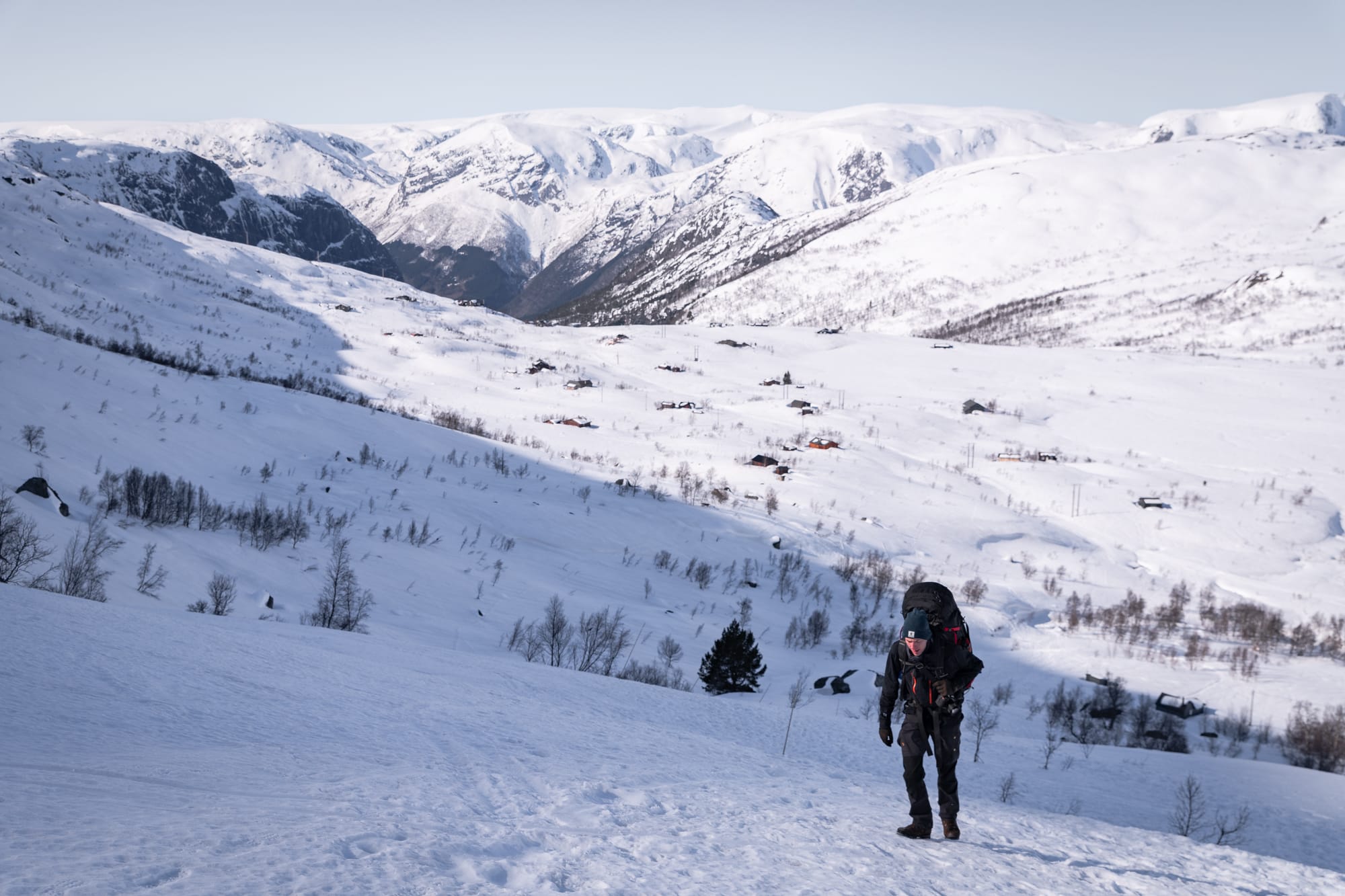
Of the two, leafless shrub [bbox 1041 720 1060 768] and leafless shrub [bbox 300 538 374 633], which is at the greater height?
leafless shrub [bbox 1041 720 1060 768]

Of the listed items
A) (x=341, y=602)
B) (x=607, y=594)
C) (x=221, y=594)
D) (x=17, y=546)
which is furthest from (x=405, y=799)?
(x=607, y=594)

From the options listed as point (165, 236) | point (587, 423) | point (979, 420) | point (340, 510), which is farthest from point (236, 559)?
point (165, 236)

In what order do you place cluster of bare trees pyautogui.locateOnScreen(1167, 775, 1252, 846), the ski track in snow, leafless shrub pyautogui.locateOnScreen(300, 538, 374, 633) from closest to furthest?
1. the ski track in snow
2. cluster of bare trees pyautogui.locateOnScreen(1167, 775, 1252, 846)
3. leafless shrub pyautogui.locateOnScreen(300, 538, 374, 633)

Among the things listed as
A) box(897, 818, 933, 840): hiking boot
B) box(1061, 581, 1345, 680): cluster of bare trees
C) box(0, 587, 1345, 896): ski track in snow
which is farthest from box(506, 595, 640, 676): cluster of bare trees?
box(1061, 581, 1345, 680): cluster of bare trees

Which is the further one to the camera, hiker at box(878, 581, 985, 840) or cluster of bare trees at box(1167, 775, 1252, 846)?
cluster of bare trees at box(1167, 775, 1252, 846)

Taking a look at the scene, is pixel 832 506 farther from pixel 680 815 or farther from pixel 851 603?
pixel 680 815

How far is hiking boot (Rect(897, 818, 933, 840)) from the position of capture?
5.30m

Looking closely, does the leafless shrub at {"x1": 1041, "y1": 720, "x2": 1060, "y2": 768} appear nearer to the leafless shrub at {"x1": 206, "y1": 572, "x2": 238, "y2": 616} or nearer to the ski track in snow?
the ski track in snow

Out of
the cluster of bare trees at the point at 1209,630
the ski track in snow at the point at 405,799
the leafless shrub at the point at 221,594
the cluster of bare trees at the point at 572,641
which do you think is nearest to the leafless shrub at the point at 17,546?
the leafless shrub at the point at 221,594

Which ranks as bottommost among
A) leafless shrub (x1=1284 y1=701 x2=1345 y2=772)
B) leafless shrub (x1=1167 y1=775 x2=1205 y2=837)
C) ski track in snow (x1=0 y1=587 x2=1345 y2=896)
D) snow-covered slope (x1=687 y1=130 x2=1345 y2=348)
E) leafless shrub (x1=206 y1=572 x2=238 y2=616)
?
leafless shrub (x1=206 y1=572 x2=238 y2=616)

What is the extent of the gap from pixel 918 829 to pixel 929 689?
0.91 meters

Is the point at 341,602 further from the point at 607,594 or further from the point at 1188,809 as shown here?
the point at 1188,809

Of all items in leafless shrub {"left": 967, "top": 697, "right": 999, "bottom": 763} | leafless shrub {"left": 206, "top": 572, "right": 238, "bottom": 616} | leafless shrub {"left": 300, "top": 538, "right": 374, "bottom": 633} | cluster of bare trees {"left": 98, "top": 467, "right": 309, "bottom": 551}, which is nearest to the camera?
leafless shrub {"left": 206, "top": 572, "right": 238, "bottom": 616}

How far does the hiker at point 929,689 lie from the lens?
524 cm
